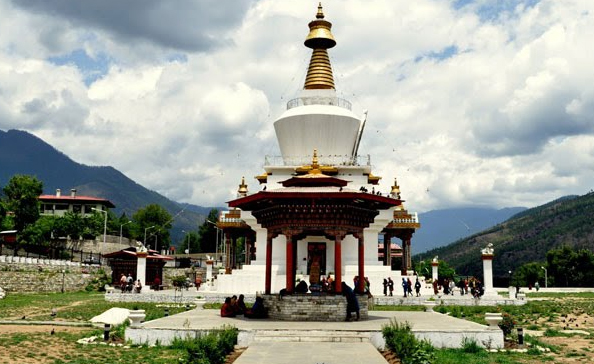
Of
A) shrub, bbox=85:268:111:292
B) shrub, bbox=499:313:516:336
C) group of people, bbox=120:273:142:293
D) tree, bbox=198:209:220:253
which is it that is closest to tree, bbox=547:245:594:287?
tree, bbox=198:209:220:253

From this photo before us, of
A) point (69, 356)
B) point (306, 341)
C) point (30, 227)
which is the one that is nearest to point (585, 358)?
point (306, 341)

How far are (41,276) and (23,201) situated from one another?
22.7 meters

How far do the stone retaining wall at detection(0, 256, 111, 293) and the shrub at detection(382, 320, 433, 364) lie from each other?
3966 cm

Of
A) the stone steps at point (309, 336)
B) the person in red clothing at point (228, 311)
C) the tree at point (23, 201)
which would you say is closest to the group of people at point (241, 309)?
the person in red clothing at point (228, 311)

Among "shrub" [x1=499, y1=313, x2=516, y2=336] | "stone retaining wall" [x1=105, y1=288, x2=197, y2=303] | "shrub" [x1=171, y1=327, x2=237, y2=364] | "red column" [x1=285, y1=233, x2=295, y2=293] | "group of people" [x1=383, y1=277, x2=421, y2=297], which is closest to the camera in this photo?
"shrub" [x1=171, y1=327, x2=237, y2=364]

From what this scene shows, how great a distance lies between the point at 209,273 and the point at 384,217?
1686cm

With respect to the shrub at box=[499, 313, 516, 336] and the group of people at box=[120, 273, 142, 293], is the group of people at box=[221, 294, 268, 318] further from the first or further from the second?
the group of people at box=[120, 273, 142, 293]

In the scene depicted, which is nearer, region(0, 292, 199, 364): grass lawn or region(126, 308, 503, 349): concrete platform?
region(0, 292, 199, 364): grass lawn

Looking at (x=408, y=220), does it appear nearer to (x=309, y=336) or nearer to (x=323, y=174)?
(x=323, y=174)

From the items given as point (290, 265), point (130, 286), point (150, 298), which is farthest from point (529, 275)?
point (290, 265)

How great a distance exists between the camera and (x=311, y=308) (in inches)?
891

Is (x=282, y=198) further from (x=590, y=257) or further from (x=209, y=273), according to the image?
(x=590, y=257)

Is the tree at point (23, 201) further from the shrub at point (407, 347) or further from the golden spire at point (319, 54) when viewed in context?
the shrub at point (407, 347)

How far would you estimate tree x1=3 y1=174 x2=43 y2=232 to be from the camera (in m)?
69.4
